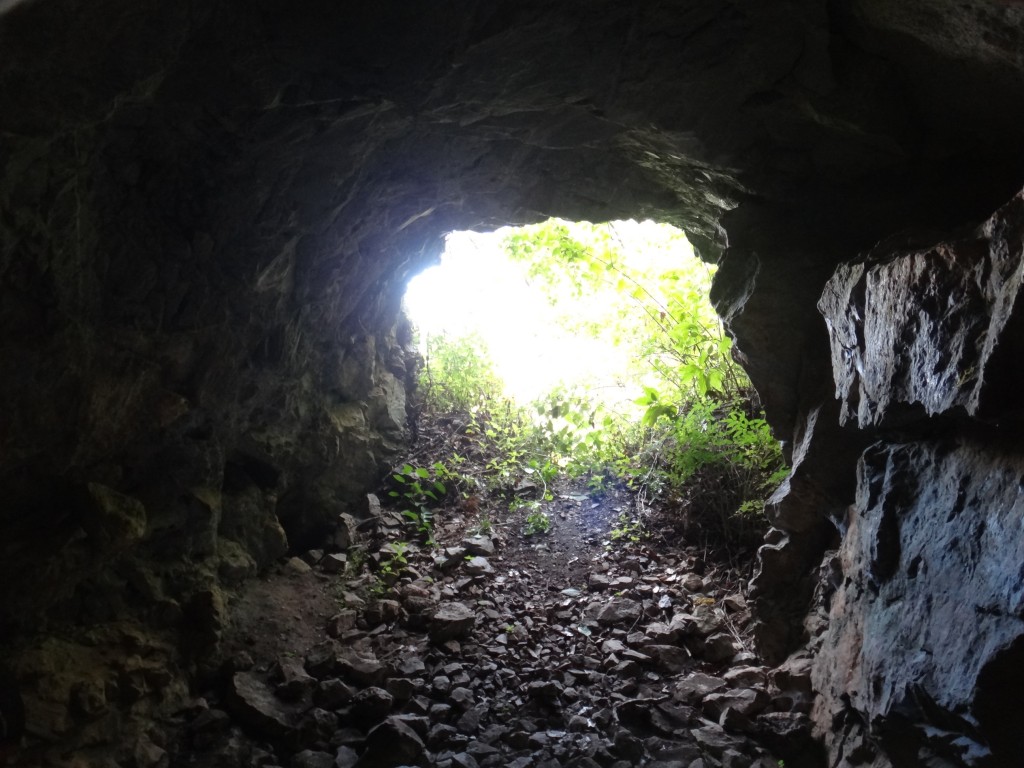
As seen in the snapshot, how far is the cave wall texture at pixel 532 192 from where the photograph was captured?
7.87ft

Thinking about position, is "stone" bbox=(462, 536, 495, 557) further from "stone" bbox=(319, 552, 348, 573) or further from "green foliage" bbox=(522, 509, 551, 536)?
"stone" bbox=(319, 552, 348, 573)

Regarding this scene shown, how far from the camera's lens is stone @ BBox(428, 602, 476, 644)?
464cm

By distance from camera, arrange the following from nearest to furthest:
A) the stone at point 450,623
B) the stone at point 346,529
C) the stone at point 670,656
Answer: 1. the stone at point 670,656
2. the stone at point 450,623
3. the stone at point 346,529

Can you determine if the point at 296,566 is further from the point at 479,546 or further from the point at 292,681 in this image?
the point at 479,546

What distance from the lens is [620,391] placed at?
26.1 ft

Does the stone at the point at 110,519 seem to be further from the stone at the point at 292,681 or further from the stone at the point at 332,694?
the stone at the point at 332,694

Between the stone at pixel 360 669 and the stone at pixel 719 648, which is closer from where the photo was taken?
the stone at pixel 360 669

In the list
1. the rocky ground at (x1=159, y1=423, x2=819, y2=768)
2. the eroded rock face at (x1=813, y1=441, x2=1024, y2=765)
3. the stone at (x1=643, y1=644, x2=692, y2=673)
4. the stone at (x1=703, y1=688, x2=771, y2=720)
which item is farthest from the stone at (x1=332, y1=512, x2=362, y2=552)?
the eroded rock face at (x1=813, y1=441, x2=1024, y2=765)

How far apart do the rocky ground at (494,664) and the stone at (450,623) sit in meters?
0.01

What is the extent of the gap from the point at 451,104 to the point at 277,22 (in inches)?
39.7

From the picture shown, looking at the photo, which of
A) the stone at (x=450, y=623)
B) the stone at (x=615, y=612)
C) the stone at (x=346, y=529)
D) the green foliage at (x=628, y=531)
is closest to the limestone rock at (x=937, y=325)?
the stone at (x=615, y=612)

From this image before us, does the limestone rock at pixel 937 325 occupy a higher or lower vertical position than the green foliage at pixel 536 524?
higher

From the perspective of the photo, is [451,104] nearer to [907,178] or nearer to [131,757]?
[907,178]

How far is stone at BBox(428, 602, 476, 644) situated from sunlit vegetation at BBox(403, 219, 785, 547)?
7.30ft
